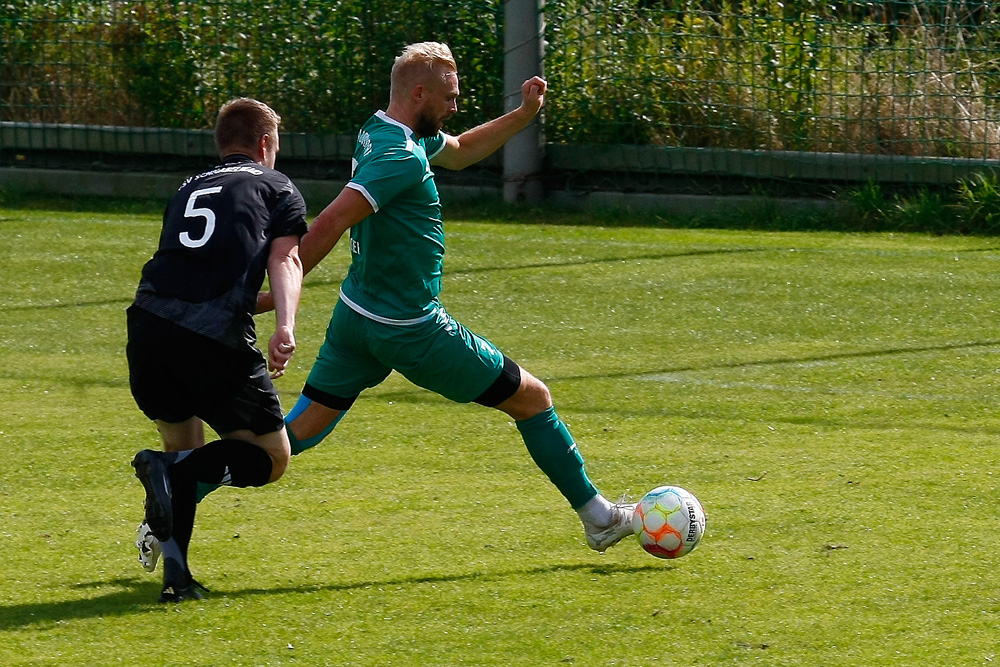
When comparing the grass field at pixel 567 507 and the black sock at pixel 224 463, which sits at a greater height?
the black sock at pixel 224 463

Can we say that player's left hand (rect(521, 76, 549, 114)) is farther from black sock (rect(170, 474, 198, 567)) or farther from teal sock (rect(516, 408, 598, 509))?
black sock (rect(170, 474, 198, 567))

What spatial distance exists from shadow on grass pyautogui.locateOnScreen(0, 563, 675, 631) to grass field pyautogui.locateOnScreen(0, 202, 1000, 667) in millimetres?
12

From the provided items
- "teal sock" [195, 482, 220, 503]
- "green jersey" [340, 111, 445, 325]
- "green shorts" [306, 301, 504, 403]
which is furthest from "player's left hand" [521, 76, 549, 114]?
"teal sock" [195, 482, 220, 503]

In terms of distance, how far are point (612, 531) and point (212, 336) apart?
4.90 ft

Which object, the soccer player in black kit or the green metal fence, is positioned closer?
the soccer player in black kit

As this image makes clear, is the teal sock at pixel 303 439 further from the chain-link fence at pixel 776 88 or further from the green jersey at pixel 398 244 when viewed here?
the chain-link fence at pixel 776 88

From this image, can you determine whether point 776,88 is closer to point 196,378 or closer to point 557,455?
point 557,455

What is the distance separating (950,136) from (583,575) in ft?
27.9

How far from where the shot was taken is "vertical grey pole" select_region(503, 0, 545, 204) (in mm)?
12641

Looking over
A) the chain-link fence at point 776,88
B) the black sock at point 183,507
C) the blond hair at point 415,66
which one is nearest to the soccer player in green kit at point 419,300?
the blond hair at point 415,66

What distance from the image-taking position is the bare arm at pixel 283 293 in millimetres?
4285

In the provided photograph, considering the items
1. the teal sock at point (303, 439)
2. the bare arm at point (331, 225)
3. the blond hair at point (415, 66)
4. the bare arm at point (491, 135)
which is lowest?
the teal sock at point (303, 439)

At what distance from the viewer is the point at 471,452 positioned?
6355 mm

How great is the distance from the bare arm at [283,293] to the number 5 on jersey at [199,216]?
20 centimetres
